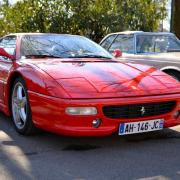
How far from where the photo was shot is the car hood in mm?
4930

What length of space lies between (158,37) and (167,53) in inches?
25.3

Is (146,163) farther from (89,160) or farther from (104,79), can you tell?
(104,79)

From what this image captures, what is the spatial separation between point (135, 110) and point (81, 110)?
0.63 m

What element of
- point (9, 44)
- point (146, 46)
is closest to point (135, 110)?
point (9, 44)

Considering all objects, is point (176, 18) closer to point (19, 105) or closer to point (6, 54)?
point (6, 54)

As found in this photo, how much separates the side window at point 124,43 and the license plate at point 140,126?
4.36 metres

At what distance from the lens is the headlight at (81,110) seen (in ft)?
15.6

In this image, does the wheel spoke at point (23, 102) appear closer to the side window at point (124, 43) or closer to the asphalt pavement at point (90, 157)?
the asphalt pavement at point (90, 157)

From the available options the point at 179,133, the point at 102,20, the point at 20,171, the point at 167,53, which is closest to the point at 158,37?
the point at 167,53

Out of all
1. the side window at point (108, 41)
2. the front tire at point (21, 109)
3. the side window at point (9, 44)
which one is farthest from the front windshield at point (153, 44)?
the front tire at point (21, 109)

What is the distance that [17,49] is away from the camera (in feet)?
20.3

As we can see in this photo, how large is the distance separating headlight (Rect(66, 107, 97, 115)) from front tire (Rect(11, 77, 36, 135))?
743 mm

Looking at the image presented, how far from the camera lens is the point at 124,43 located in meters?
9.70

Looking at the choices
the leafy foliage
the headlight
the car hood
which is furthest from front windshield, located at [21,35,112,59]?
the leafy foliage
